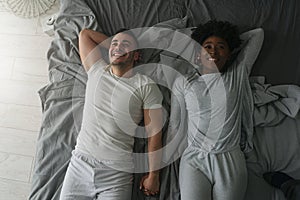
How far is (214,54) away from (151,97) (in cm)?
34

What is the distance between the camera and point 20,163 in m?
1.63

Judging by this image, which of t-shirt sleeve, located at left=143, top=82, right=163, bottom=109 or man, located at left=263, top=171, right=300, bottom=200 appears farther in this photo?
t-shirt sleeve, located at left=143, top=82, right=163, bottom=109

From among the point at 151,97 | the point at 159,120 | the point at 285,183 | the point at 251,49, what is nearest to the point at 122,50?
the point at 151,97

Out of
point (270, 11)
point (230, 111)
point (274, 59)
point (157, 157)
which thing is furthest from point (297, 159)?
point (270, 11)

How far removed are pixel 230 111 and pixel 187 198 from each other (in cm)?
41

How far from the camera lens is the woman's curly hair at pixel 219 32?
1359 mm

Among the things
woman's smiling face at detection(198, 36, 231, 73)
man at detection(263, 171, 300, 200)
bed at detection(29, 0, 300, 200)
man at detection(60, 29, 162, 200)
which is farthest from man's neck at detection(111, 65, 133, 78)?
man at detection(263, 171, 300, 200)

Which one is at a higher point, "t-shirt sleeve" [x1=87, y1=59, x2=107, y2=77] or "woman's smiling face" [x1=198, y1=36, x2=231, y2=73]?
"woman's smiling face" [x1=198, y1=36, x2=231, y2=73]

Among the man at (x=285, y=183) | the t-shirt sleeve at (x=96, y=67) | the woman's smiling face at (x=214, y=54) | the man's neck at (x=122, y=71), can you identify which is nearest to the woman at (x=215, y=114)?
the woman's smiling face at (x=214, y=54)

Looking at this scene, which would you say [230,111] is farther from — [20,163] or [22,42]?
[22,42]

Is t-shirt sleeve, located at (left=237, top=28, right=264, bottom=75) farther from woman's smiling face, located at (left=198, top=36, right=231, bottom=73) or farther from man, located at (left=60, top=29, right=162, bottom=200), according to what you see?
man, located at (left=60, top=29, right=162, bottom=200)

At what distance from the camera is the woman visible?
119 centimetres

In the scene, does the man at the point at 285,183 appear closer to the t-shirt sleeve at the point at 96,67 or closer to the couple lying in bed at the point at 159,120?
the couple lying in bed at the point at 159,120

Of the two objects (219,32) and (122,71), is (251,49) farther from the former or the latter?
(122,71)
